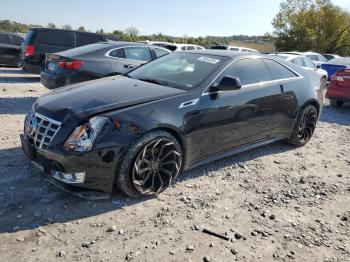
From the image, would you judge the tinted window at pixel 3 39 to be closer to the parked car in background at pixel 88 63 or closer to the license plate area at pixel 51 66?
the parked car in background at pixel 88 63

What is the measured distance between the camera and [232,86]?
4.50 meters

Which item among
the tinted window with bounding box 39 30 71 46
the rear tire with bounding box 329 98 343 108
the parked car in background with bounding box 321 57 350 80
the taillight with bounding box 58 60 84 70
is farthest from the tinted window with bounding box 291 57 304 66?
the taillight with bounding box 58 60 84 70

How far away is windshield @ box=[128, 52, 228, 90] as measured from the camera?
15.2 ft

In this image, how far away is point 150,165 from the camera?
3938 millimetres

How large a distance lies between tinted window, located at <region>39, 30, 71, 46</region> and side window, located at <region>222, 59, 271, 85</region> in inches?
347

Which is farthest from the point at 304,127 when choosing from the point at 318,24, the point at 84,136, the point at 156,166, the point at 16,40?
the point at 318,24

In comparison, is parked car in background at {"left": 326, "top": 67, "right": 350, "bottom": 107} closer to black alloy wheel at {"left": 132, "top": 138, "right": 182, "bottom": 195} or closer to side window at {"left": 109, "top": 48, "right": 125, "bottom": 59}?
side window at {"left": 109, "top": 48, "right": 125, "bottom": 59}

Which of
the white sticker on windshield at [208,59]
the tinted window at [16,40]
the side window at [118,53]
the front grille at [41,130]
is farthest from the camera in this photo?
the tinted window at [16,40]

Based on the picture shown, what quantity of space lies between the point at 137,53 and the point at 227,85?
16.0ft

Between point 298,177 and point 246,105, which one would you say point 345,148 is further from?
point 246,105

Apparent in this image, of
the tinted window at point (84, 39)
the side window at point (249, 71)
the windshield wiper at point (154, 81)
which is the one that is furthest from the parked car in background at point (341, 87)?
the tinted window at point (84, 39)

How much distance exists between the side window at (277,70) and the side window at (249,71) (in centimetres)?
13

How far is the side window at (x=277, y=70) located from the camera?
18.4 ft

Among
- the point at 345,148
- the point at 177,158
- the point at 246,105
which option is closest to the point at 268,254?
the point at 177,158
